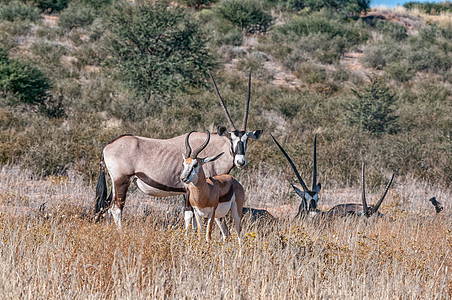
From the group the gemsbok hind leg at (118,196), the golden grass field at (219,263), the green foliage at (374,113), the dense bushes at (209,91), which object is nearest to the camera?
the golden grass field at (219,263)

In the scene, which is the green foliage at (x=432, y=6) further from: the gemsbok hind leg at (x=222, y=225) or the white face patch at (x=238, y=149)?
the gemsbok hind leg at (x=222, y=225)

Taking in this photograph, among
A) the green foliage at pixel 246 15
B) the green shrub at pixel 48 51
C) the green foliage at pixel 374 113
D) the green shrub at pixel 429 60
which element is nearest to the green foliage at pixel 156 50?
the green foliage at pixel 374 113

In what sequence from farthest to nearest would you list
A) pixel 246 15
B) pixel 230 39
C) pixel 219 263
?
pixel 246 15, pixel 230 39, pixel 219 263

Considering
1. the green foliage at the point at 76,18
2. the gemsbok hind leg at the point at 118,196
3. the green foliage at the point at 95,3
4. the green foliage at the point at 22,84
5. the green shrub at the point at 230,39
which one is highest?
the gemsbok hind leg at the point at 118,196

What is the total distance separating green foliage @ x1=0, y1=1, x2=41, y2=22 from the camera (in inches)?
1394

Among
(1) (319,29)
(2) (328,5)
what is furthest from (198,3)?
(1) (319,29)

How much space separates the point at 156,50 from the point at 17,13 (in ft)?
67.5

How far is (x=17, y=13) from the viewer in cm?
3569

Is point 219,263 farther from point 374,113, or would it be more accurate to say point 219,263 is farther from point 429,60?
point 429,60

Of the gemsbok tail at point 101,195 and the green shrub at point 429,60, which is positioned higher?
the gemsbok tail at point 101,195

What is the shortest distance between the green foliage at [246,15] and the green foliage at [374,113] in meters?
21.8

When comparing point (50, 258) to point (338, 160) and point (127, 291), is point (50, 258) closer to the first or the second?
point (127, 291)

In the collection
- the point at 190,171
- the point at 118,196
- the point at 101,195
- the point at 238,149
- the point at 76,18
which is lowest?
the point at 76,18

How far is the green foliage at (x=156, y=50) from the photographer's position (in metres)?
19.5
